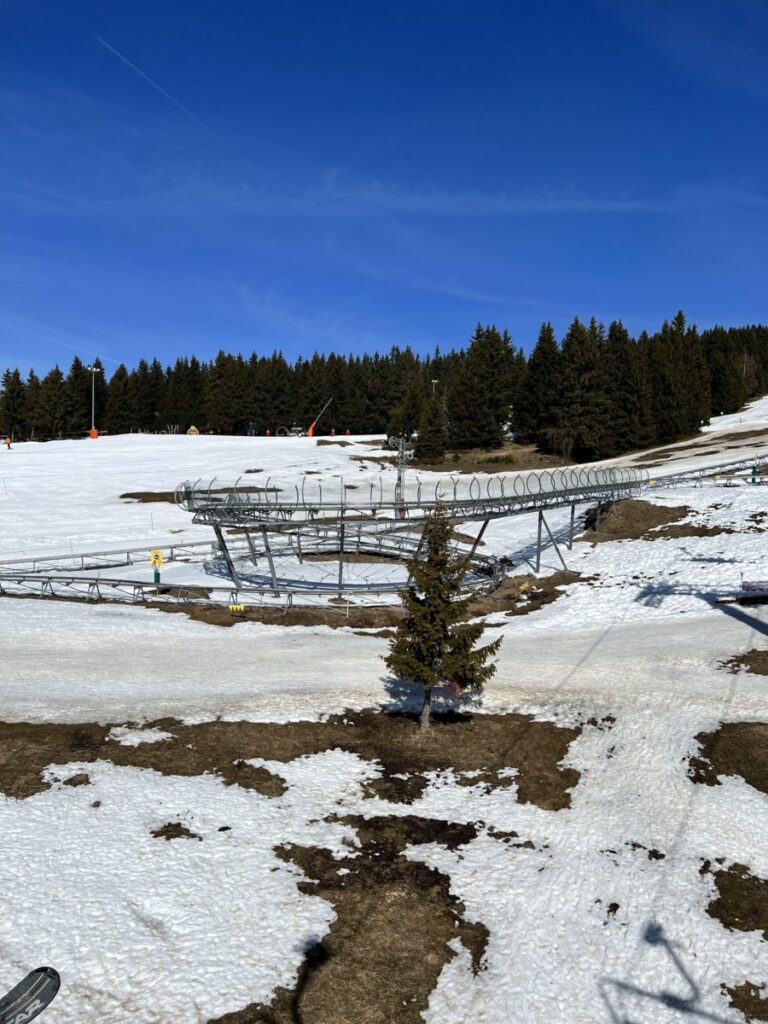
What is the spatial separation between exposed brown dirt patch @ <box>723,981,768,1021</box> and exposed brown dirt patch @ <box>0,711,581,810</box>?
663 cm

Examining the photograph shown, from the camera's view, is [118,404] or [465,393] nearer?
[465,393]

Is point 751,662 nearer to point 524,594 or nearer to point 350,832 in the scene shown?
point 524,594

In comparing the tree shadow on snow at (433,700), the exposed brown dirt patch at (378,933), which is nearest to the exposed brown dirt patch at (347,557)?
the tree shadow on snow at (433,700)

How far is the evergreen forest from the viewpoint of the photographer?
106062 mm

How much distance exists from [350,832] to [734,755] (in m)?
12.7

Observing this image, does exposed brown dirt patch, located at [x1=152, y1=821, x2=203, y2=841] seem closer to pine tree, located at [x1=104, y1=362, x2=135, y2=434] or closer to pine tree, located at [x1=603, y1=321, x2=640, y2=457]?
pine tree, located at [x1=603, y1=321, x2=640, y2=457]

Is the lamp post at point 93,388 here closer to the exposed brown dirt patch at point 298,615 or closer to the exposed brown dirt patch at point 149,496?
the exposed brown dirt patch at point 149,496

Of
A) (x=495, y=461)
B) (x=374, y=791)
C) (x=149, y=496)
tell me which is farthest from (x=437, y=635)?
(x=495, y=461)

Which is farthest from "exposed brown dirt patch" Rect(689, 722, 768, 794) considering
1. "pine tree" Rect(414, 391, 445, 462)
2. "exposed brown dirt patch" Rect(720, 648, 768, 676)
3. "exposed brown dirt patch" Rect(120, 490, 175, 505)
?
"pine tree" Rect(414, 391, 445, 462)

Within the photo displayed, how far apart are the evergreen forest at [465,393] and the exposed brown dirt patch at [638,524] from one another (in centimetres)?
4499

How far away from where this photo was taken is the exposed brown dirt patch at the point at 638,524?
172 feet

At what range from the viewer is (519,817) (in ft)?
61.1

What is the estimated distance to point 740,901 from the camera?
15102 mm

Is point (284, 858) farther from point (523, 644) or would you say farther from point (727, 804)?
point (523, 644)
